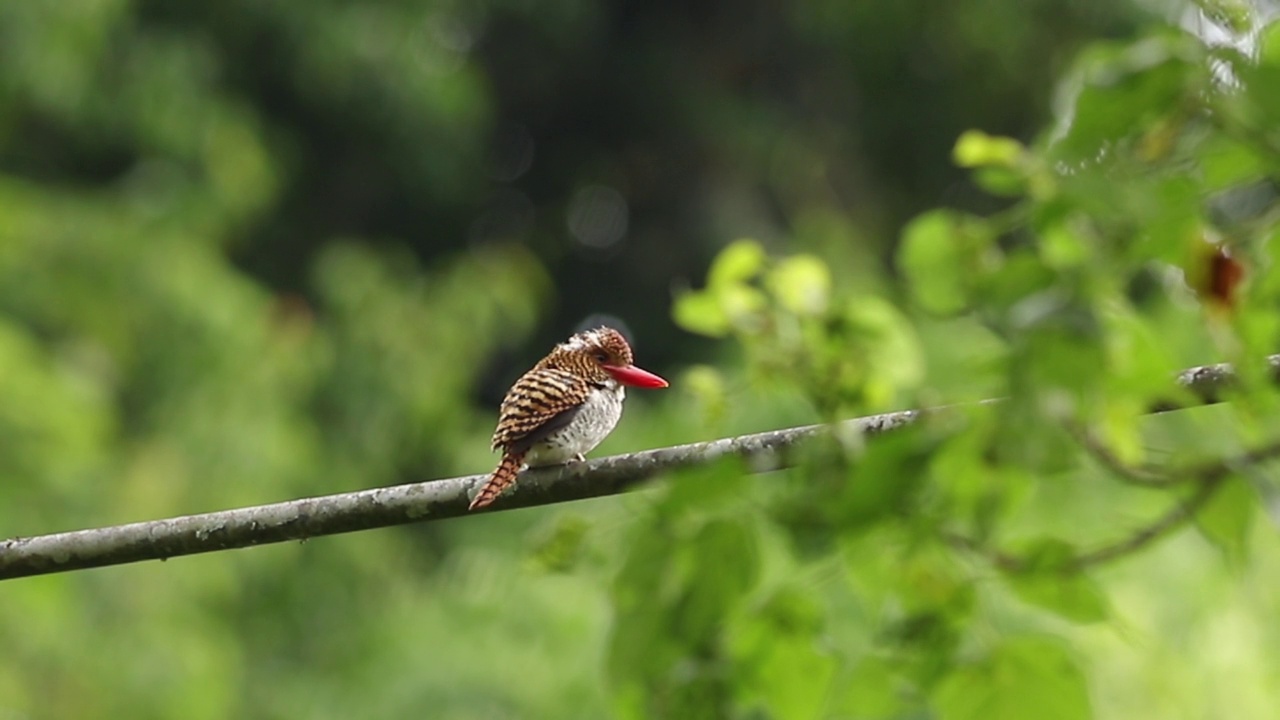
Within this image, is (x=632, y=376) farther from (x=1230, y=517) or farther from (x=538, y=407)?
(x=1230, y=517)

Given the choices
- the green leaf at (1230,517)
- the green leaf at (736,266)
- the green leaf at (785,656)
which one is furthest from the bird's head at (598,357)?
the green leaf at (1230,517)

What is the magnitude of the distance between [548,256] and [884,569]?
13394 millimetres

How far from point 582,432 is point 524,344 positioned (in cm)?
1135

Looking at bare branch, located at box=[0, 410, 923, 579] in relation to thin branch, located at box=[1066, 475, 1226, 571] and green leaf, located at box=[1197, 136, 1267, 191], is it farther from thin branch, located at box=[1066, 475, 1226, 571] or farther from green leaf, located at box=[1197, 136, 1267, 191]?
green leaf, located at box=[1197, 136, 1267, 191]

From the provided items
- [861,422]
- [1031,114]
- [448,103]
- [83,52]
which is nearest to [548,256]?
[448,103]

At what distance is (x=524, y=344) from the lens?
14.6 m

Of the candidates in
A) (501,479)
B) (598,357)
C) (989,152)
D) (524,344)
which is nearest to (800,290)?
(989,152)

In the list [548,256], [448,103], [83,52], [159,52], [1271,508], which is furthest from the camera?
[548,256]

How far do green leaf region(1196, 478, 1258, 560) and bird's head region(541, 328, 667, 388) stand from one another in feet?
4.61

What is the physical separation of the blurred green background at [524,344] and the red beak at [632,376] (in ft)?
0.66

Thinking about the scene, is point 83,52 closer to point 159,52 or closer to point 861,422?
point 159,52

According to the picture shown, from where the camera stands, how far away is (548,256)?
1553 centimetres

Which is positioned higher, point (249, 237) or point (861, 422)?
point (249, 237)

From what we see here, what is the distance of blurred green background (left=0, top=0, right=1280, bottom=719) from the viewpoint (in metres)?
2.22
